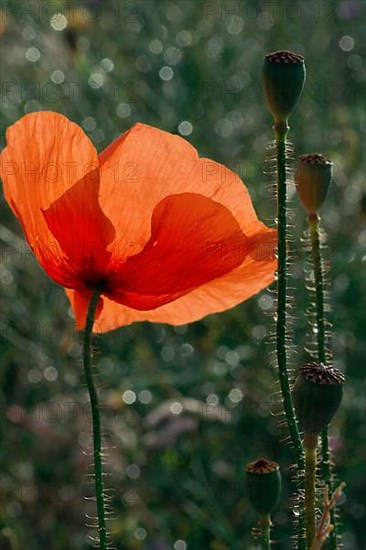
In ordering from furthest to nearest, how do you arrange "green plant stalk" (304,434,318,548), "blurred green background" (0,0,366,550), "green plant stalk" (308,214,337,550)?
1. "blurred green background" (0,0,366,550)
2. "green plant stalk" (308,214,337,550)
3. "green plant stalk" (304,434,318,548)

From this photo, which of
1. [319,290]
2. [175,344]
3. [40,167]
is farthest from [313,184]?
[175,344]

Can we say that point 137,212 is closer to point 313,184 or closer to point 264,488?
point 313,184

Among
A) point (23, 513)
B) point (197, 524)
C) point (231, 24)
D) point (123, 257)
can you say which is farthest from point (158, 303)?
point (231, 24)

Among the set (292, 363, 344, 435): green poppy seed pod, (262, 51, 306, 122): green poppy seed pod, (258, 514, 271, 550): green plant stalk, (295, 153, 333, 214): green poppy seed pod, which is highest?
(262, 51, 306, 122): green poppy seed pod

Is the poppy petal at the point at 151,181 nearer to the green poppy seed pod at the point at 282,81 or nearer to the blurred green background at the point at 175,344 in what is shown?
the green poppy seed pod at the point at 282,81

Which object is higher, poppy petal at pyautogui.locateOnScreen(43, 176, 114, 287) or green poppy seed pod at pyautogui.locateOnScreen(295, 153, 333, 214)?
green poppy seed pod at pyautogui.locateOnScreen(295, 153, 333, 214)

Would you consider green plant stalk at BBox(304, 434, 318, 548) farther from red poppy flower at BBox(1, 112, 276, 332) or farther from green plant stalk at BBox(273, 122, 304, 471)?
red poppy flower at BBox(1, 112, 276, 332)

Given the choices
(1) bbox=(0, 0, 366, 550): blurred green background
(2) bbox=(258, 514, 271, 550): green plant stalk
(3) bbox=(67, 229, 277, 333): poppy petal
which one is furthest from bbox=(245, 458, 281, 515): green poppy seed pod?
(1) bbox=(0, 0, 366, 550): blurred green background

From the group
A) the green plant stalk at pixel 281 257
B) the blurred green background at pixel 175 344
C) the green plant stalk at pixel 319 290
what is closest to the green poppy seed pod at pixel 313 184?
the green plant stalk at pixel 319 290

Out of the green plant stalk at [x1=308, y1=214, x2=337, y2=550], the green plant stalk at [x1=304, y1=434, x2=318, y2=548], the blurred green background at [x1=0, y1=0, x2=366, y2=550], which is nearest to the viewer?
the green plant stalk at [x1=304, y1=434, x2=318, y2=548]

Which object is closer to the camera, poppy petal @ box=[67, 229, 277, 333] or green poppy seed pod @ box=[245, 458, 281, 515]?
green poppy seed pod @ box=[245, 458, 281, 515]
